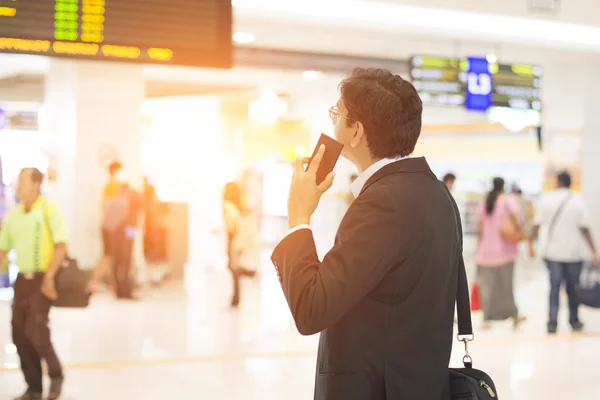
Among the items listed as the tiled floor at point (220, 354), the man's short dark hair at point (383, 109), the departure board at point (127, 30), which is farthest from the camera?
the tiled floor at point (220, 354)

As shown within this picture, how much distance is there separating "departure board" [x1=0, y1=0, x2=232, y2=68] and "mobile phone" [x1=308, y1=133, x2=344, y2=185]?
7.37ft

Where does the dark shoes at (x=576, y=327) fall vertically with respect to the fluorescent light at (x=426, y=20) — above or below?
below

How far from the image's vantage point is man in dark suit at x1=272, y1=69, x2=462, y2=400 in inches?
61.5

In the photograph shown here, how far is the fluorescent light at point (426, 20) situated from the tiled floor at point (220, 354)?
2.94m

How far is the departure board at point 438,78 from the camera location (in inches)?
376

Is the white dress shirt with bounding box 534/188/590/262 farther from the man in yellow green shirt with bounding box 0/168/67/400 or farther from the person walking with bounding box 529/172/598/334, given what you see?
the man in yellow green shirt with bounding box 0/168/67/400

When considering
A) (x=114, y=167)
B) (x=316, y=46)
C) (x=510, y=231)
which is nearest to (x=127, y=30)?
(x=510, y=231)

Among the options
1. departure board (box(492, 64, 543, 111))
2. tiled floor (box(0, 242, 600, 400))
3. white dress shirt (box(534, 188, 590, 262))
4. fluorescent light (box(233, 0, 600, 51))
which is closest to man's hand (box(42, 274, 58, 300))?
tiled floor (box(0, 242, 600, 400))

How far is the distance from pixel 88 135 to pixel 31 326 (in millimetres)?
6686

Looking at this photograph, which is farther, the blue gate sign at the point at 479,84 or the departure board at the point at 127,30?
the blue gate sign at the point at 479,84

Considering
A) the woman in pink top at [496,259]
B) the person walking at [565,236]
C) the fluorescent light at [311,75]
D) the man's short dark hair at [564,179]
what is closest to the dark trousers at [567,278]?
the person walking at [565,236]

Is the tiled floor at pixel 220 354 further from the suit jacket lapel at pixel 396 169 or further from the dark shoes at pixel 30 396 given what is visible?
the suit jacket lapel at pixel 396 169

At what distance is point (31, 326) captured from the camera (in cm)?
489

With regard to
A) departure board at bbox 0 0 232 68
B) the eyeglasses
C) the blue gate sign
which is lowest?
the eyeglasses
